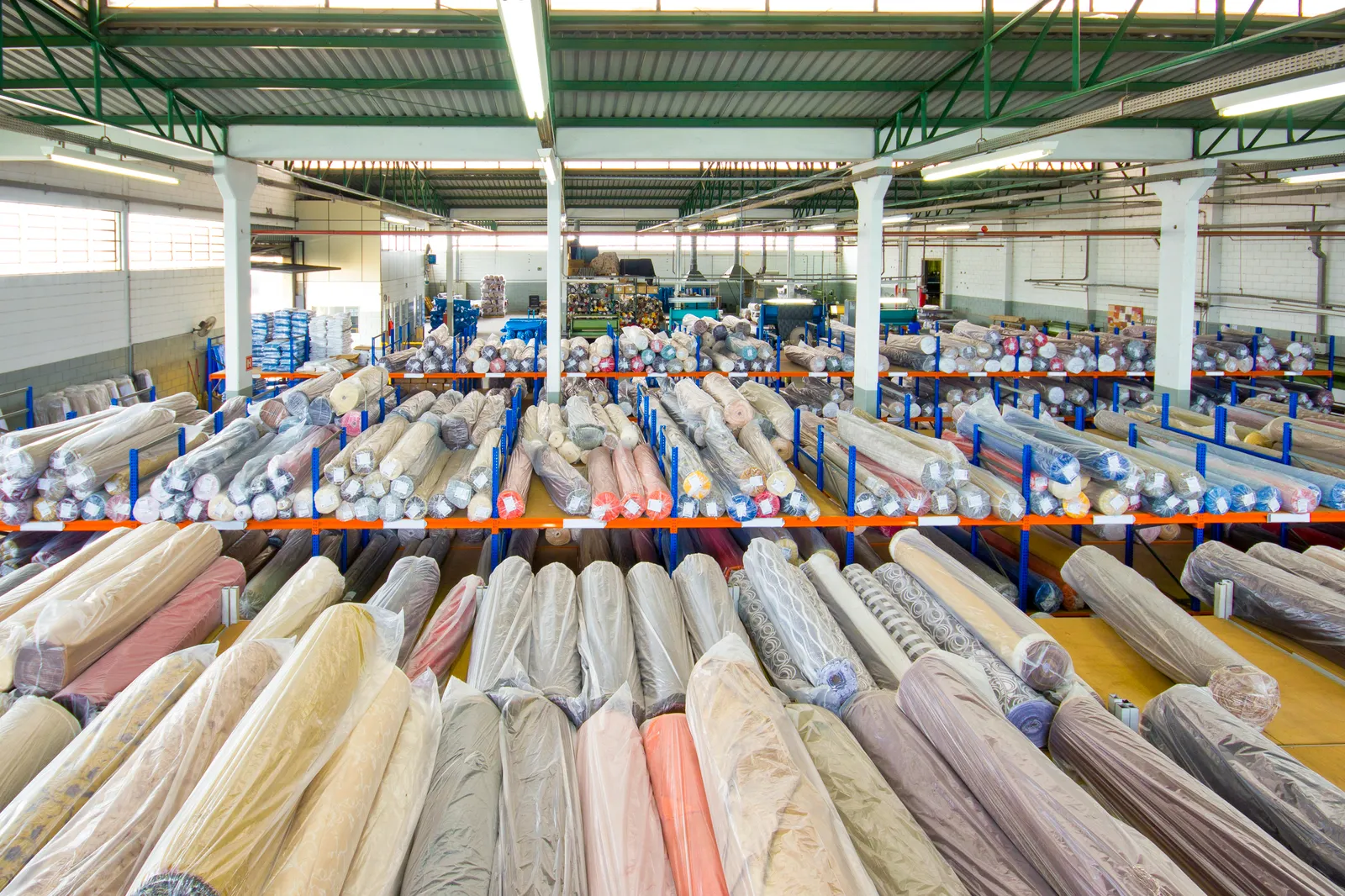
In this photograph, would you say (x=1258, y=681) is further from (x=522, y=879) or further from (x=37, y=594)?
(x=37, y=594)

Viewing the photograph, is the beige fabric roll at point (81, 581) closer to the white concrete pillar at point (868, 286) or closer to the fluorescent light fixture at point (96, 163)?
the fluorescent light fixture at point (96, 163)

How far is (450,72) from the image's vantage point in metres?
9.35

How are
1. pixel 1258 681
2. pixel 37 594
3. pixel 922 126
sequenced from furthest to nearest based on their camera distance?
pixel 922 126 < pixel 37 594 < pixel 1258 681

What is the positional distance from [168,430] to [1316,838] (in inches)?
308

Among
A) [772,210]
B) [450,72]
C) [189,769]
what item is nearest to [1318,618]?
[189,769]

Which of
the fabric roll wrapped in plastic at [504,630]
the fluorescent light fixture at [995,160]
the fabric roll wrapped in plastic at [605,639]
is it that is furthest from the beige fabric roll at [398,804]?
the fluorescent light fixture at [995,160]

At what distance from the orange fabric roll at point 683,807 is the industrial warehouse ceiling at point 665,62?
5.68 metres

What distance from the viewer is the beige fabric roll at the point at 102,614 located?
154 inches

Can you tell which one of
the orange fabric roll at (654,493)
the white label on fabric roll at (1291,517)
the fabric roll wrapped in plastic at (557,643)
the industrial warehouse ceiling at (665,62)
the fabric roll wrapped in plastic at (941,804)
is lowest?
the fabric roll wrapped in plastic at (941,804)

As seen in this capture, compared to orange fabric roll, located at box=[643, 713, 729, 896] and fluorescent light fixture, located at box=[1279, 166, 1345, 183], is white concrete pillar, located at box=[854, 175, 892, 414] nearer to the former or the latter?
fluorescent light fixture, located at box=[1279, 166, 1345, 183]

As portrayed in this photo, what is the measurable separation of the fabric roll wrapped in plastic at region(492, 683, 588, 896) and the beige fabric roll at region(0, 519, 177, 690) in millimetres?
2282

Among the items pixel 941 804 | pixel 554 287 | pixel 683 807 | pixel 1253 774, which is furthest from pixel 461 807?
pixel 554 287

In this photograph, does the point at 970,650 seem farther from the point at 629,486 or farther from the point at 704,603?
the point at 629,486

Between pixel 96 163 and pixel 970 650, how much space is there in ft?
31.1
